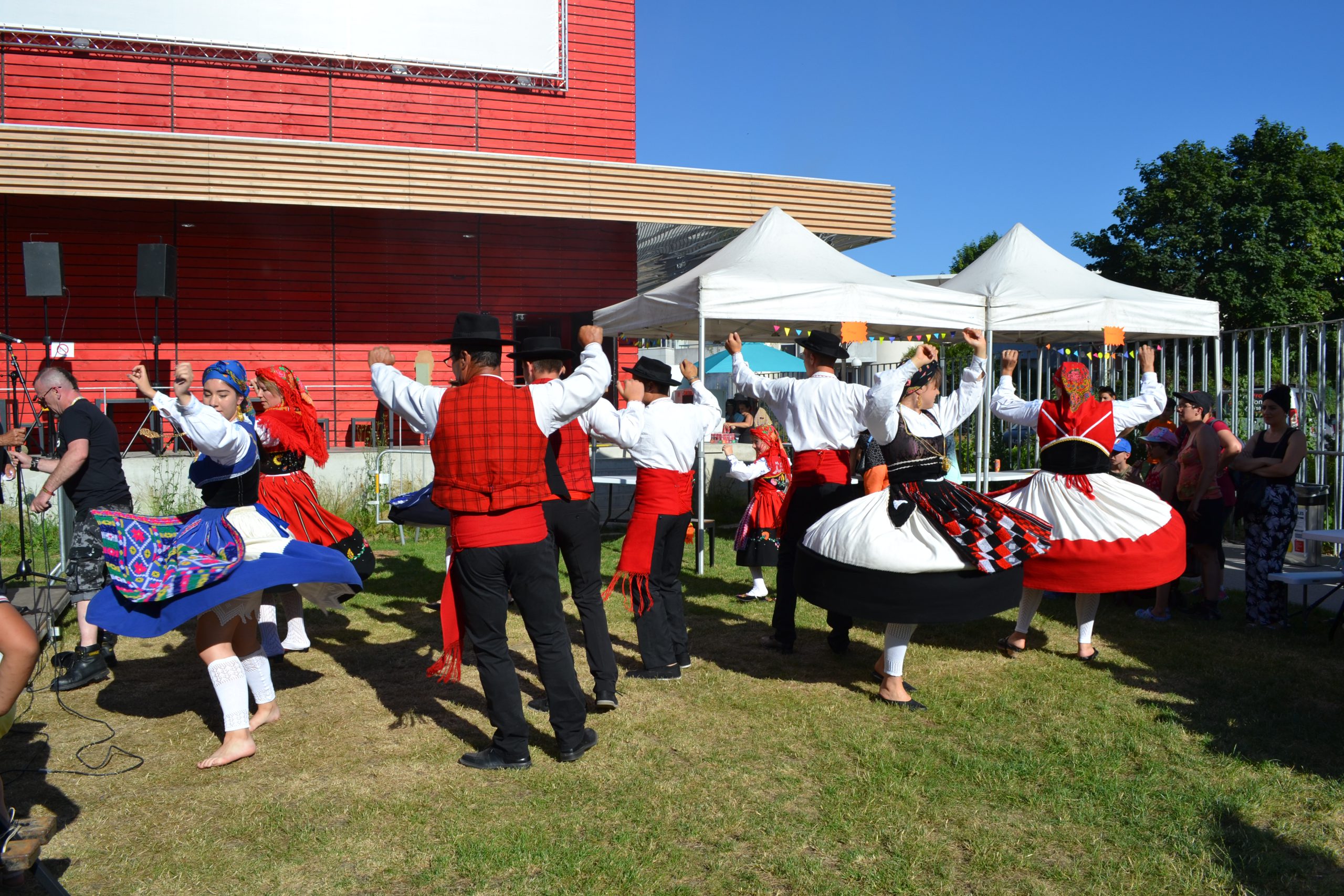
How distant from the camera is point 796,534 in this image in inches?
221

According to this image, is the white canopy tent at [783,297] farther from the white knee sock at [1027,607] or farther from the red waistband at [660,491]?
the white knee sock at [1027,607]

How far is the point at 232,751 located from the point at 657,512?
2.36 meters

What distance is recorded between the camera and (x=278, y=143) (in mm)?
13094

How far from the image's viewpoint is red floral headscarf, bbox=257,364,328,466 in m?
5.34

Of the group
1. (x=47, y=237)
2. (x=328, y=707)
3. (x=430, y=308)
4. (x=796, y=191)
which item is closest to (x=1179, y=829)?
(x=328, y=707)

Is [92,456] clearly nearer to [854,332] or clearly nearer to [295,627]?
[295,627]

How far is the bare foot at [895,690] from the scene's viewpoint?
4875 mm

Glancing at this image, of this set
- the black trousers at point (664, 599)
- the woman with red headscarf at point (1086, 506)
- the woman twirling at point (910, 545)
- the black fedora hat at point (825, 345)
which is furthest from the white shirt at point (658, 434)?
the woman with red headscarf at point (1086, 506)

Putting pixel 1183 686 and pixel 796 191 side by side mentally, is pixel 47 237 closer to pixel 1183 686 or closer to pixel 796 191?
pixel 796 191

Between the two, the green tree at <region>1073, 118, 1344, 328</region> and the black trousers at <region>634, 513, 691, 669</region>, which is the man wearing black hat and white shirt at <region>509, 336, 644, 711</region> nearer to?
the black trousers at <region>634, 513, 691, 669</region>

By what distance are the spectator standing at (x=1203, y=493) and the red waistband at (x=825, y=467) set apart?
9.50 feet

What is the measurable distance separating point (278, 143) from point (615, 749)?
11506mm

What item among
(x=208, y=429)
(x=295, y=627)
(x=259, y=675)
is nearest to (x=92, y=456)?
(x=295, y=627)

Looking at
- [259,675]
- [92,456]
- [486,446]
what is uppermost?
[486,446]
